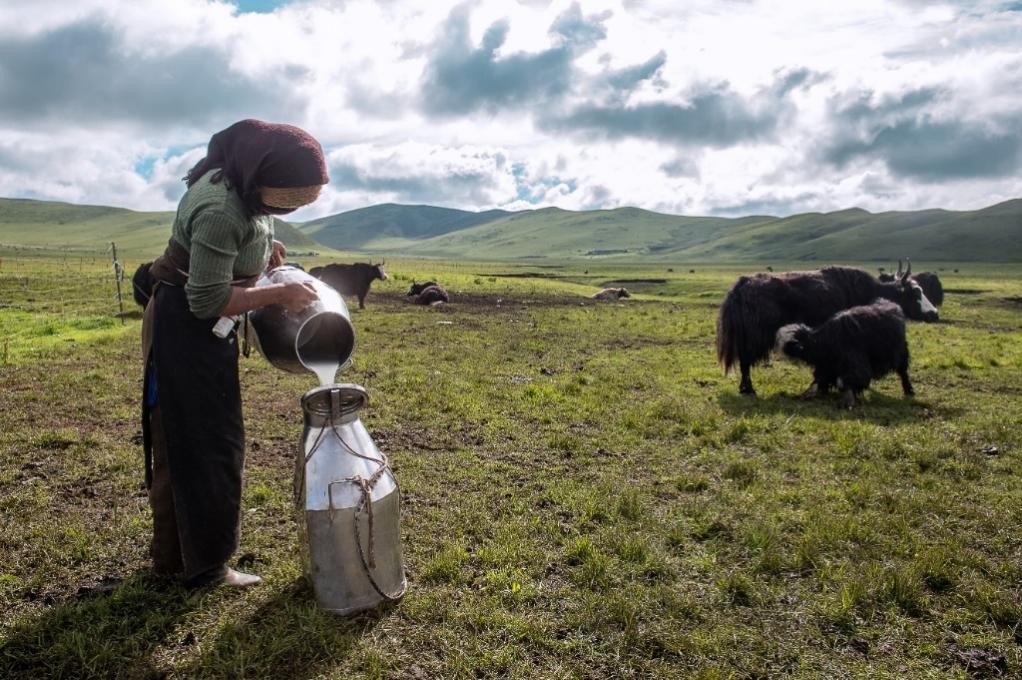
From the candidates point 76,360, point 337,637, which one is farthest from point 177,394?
point 76,360

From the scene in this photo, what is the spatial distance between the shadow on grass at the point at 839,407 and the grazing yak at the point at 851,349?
0.29 metres

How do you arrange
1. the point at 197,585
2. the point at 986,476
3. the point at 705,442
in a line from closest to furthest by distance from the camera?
the point at 197,585, the point at 986,476, the point at 705,442

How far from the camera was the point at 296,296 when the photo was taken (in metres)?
3.81

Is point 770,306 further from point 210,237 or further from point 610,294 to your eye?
point 610,294

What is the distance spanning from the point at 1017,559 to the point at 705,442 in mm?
3460

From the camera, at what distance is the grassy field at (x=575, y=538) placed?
3818mm

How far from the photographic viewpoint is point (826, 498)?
6.15 m

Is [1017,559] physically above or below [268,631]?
below

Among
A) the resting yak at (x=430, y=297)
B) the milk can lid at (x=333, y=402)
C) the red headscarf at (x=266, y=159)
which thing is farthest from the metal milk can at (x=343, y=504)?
the resting yak at (x=430, y=297)

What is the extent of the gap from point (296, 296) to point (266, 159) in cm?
78

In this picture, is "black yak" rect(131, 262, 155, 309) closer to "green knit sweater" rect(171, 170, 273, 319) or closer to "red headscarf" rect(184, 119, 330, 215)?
"green knit sweater" rect(171, 170, 273, 319)

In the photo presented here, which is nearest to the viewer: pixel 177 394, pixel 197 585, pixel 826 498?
pixel 177 394

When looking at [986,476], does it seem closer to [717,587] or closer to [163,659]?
[717,587]

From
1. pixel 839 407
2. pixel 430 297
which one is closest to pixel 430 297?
pixel 430 297
